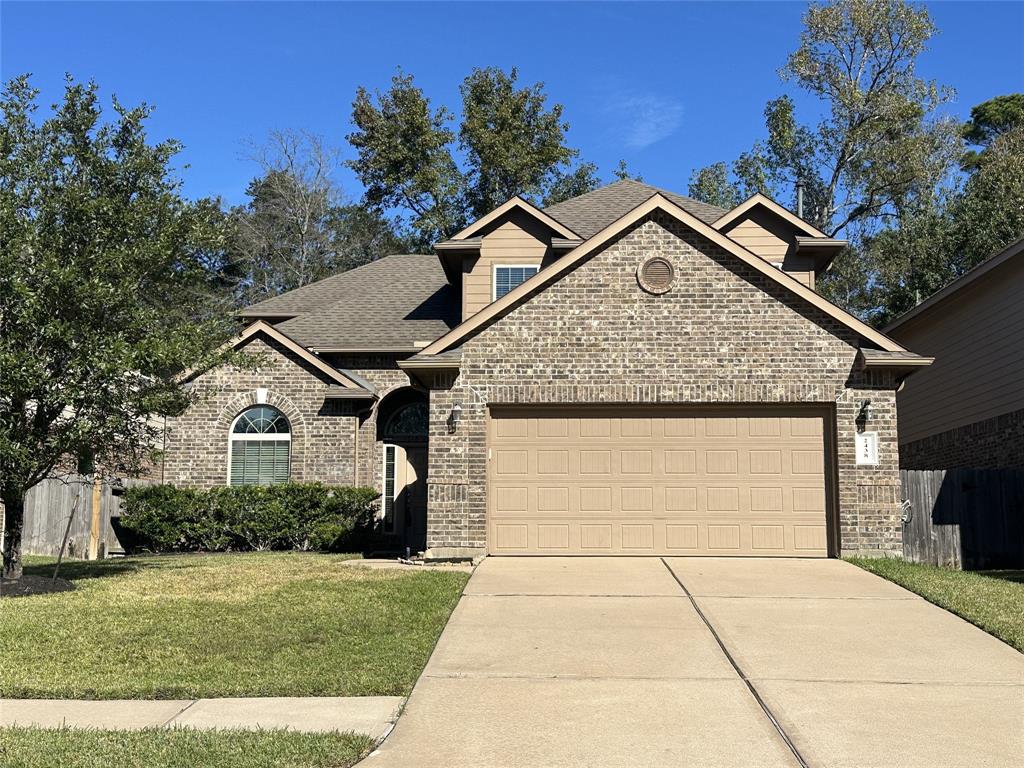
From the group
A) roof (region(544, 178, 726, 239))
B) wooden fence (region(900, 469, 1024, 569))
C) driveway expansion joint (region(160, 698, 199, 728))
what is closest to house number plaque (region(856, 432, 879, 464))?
wooden fence (region(900, 469, 1024, 569))

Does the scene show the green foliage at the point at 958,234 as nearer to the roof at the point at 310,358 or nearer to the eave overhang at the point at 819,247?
the eave overhang at the point at 819,247

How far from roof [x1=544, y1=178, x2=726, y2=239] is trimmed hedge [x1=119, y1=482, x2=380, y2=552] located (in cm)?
772

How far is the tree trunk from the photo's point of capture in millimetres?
12258

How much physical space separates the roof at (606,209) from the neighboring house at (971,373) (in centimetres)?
557

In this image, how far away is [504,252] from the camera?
2036cm

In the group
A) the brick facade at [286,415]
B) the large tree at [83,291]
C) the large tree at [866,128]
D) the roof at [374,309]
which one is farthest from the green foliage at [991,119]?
the large tree at [83,291]

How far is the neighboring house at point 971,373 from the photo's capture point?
1805cm

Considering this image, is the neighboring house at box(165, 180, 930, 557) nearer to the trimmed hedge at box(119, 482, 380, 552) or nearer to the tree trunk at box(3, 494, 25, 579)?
the tree trunk at box(3, 494, 25, 579)

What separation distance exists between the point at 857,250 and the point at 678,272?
25.6 meters

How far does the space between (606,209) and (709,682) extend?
16.2 metres

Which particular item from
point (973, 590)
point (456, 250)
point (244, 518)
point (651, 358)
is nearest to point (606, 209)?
point (456, 250)

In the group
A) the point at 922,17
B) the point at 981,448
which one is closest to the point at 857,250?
the point at 922,17

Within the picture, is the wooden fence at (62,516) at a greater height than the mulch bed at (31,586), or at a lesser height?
greater

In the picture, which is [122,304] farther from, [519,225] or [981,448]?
[981,448]
